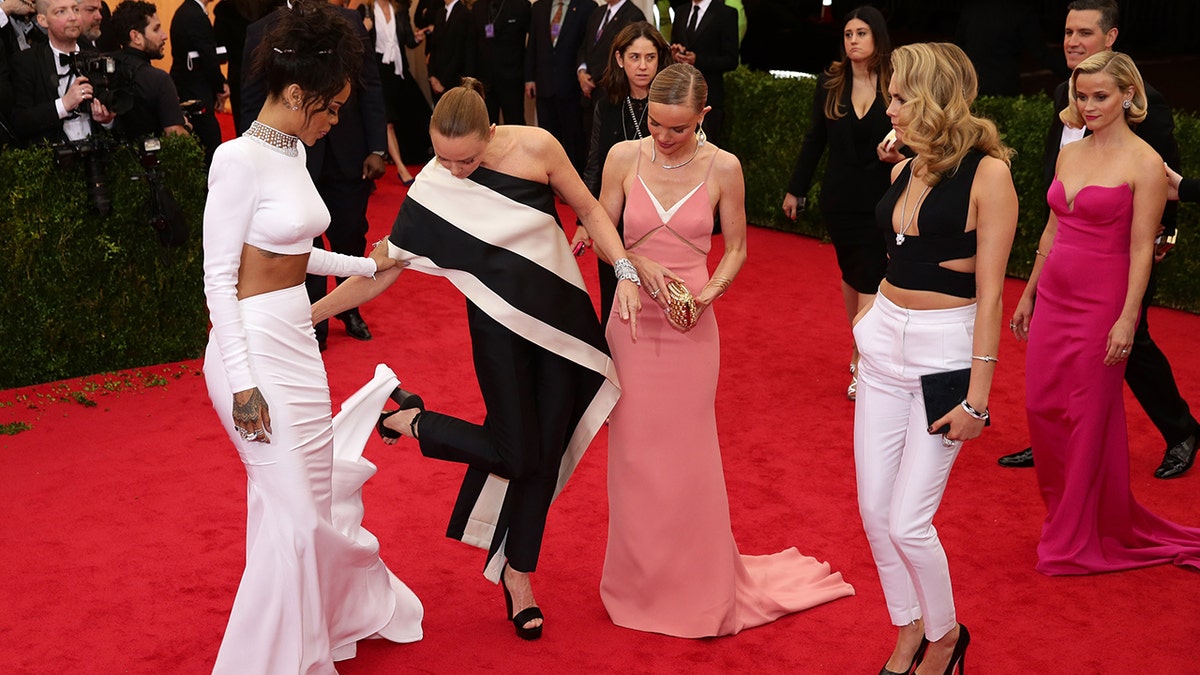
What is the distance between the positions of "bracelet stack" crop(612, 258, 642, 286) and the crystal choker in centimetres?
103

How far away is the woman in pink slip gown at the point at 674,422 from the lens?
384 cm

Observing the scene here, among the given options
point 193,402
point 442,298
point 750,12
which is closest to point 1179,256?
point 442,298

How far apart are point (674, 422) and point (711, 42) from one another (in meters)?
5.52

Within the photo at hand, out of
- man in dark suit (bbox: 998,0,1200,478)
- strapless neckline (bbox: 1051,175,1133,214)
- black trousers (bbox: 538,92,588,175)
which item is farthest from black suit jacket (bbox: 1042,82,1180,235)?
black trousers (bbox: 538,92,588,175)

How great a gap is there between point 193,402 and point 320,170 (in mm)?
1366

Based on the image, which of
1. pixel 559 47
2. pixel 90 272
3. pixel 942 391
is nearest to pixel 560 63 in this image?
pixel 559 47

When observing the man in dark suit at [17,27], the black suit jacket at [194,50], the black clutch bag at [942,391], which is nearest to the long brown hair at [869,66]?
the black clutch bag at [942,391]

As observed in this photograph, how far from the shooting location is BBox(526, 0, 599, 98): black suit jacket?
32.3ft

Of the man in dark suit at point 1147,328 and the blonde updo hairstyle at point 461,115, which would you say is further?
the man in dark suit at point 1147,328

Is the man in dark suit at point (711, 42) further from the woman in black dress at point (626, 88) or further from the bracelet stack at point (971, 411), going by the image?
the bracelet stack at point (971, 411)

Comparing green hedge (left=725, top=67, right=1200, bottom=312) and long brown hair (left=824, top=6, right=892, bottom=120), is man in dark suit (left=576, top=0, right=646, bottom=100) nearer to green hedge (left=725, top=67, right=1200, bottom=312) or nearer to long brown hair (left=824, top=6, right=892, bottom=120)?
green hedge (left=725, top=67, right=1200, bottom=312)

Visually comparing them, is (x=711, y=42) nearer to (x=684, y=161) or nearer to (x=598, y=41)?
(x=598, y=41)

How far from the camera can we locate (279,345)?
3.17 meters

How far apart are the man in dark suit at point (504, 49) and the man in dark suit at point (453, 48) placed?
0.28 ft
